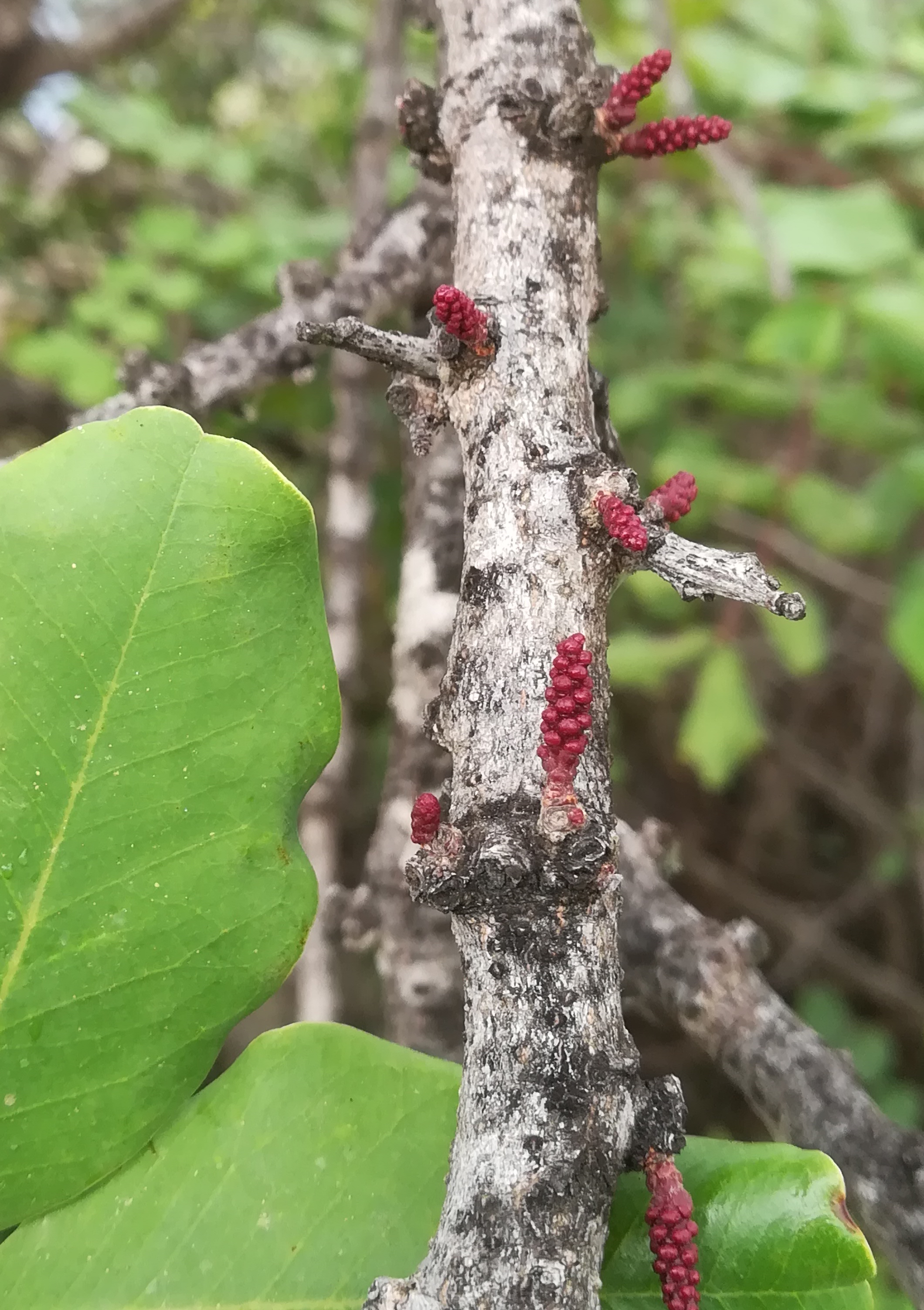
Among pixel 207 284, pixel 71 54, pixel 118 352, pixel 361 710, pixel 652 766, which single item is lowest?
pixel 652 766

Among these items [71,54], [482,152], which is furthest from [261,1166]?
[71,54]

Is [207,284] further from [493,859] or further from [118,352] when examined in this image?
[493,859]

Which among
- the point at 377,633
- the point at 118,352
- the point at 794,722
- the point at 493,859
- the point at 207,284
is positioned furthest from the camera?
the point at 794,722

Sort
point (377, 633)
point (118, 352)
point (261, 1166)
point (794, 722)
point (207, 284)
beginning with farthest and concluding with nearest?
point (794, 722) < point (377, 633) < point (207, 284) < point (118, 352) < point (261, 1166)

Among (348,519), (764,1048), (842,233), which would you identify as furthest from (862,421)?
(764,1048)

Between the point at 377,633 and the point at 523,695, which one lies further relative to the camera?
the point at 377,633

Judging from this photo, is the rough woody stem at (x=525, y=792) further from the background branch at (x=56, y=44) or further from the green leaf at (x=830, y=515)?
the background branch at (x=56, y=44)
